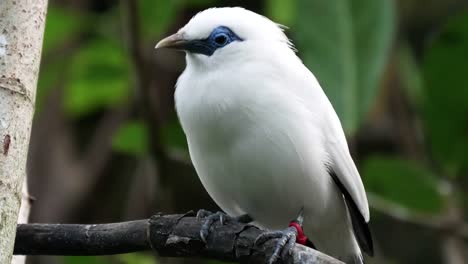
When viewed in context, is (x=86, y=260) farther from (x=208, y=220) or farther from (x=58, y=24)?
(x=208, y=220)

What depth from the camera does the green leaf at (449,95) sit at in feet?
15.8

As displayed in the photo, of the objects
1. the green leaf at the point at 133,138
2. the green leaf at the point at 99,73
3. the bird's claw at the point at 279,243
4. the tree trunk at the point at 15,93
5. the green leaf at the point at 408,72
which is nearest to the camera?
the tree trunk at the point at 15,93

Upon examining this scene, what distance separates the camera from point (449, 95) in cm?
494

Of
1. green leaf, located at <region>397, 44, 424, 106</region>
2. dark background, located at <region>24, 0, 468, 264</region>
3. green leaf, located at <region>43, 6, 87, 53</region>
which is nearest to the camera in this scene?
dark background, located at <region>24, 0, 468, 264</region>

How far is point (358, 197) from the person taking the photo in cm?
379

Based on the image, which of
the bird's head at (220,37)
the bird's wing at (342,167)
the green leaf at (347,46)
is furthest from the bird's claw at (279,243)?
the green leaf at (347,46)

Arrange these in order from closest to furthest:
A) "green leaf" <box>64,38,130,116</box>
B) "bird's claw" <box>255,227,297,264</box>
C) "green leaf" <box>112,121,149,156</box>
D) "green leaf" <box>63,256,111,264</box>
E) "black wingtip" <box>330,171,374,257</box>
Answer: "bird's claw" <box>255,227,297,264</box>, "black wingtip" <box>330,171,374,257</box>, "green leaf" <box>63,256,111,264</box>, "green leaf" <box>112,121,149,156</box>, "green leaf" <box>64,38,130,116</box>

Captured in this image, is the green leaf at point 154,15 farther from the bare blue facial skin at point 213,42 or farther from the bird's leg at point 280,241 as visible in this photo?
the bird's leg at point 280,241

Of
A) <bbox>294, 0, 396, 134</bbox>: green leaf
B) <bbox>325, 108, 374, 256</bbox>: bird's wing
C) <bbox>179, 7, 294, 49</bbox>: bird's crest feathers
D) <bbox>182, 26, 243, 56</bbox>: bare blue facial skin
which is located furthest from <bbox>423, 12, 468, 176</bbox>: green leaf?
<bbox>182, 26, 243, 56</bbox>: bare blue facial skin

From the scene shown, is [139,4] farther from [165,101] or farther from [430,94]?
[165,101]

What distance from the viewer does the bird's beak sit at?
3.73m

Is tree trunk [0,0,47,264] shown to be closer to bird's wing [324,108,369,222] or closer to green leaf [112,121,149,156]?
bird's wing [324,108,369,222]

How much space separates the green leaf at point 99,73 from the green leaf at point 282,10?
0.86m

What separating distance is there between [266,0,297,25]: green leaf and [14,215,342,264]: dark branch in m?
2.40
